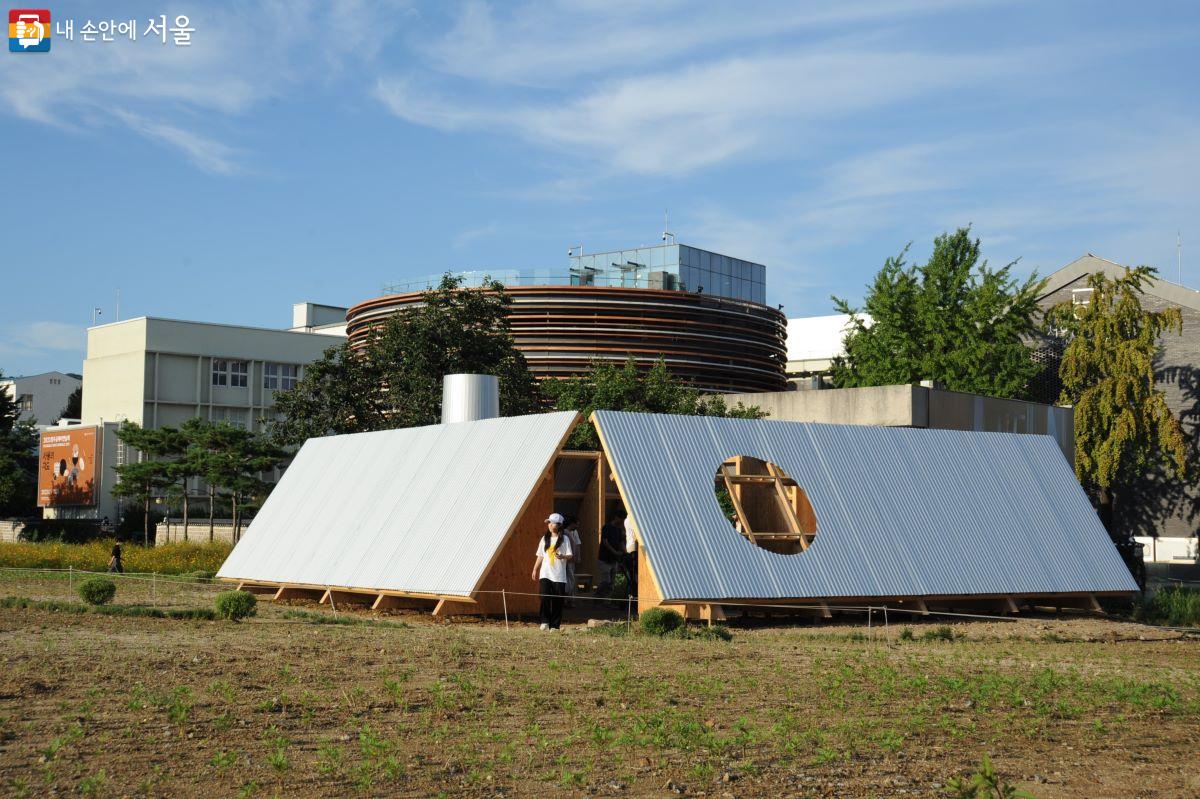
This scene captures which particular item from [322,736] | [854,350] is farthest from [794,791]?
[854,350]

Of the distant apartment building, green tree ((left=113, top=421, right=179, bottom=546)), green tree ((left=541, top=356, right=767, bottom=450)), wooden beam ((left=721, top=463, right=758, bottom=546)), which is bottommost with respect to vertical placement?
wooden beam ((left=721, top=463, right=758, bottom=546))

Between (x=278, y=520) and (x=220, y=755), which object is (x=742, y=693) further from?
(x=278, y=520)

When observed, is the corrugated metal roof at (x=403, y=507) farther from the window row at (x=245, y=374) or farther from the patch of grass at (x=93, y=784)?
the window row at (x=245, y=374)

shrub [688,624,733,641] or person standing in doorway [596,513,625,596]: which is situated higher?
person standing in doorway [596,513,625,596]

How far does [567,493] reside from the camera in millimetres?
22891

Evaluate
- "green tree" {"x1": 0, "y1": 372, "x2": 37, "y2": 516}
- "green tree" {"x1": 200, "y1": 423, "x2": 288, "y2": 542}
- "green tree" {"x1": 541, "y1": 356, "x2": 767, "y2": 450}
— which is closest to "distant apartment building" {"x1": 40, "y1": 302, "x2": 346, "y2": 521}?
"green tree" {"x1": 0, "y1": 372, "x2": 37, "y2": 516}

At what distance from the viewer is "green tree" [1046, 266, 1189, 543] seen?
4069 cm

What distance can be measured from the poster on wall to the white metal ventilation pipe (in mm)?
45389

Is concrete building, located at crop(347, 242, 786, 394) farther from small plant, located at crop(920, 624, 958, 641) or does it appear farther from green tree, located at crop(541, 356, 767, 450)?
small plant, located at crop(920, 624, 958, 641)

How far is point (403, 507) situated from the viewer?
21.8m

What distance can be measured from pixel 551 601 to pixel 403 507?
14.7ft

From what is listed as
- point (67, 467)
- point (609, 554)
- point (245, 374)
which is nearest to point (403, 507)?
point (609, 554)

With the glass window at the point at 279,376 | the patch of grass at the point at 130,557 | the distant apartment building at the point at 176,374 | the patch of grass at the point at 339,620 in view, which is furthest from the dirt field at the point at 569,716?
the glass window at the point at 279,376

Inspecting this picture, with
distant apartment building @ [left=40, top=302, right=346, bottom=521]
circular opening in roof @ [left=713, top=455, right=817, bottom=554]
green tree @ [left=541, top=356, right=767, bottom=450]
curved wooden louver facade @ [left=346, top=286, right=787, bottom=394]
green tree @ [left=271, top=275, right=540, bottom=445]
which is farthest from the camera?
distant apartment building @ [left=40, top=302, right=346, bottom=521]
